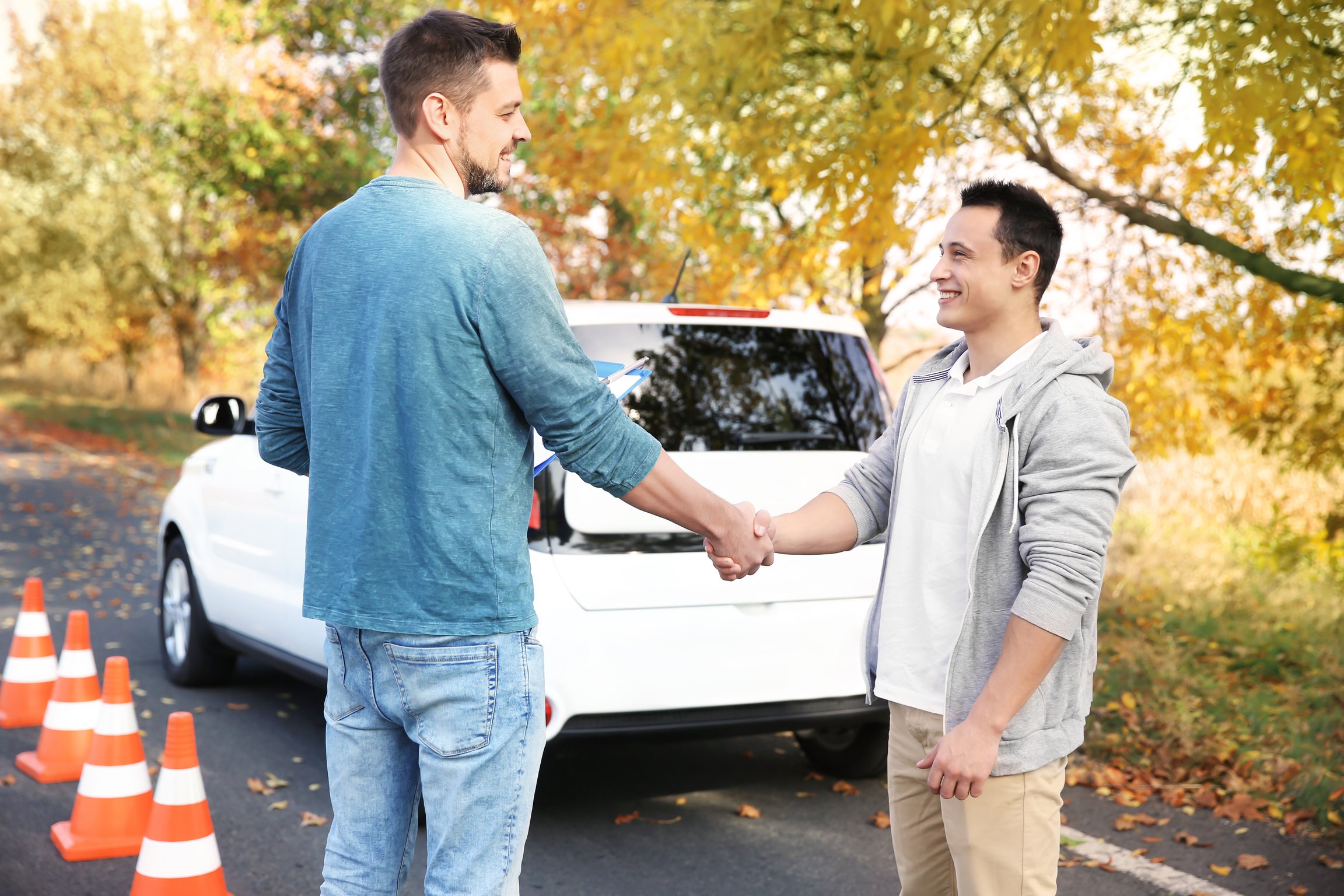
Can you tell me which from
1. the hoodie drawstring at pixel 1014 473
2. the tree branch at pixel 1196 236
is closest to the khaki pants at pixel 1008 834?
the hoodie drawstring at pixel 1014 473

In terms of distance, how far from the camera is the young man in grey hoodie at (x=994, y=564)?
2.23 metres

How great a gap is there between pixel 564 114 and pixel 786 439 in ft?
19.9

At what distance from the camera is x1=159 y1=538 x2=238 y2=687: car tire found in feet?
21.0

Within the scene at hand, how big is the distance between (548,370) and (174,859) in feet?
7.66

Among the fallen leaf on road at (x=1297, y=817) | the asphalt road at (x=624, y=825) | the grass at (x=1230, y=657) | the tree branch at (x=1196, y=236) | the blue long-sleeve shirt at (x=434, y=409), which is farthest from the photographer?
the tree branch at (x=1196, y=236)

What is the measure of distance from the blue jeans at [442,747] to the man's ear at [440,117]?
35.3 inches

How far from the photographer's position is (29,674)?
5.77 meters

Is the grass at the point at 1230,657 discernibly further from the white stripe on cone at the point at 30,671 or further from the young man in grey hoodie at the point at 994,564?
the white stripe on cone at the point at 30,671

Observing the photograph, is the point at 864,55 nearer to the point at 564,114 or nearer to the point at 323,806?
the point at 564,114

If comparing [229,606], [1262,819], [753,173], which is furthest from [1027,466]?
[753,173]

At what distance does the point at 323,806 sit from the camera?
4863mm

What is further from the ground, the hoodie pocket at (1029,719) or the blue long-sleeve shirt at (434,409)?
the blue long-sleeve shirt at (434,409)

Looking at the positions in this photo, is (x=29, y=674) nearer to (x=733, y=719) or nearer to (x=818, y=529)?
(x=733, y=719)

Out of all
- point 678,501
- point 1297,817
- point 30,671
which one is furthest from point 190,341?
point 678,501
